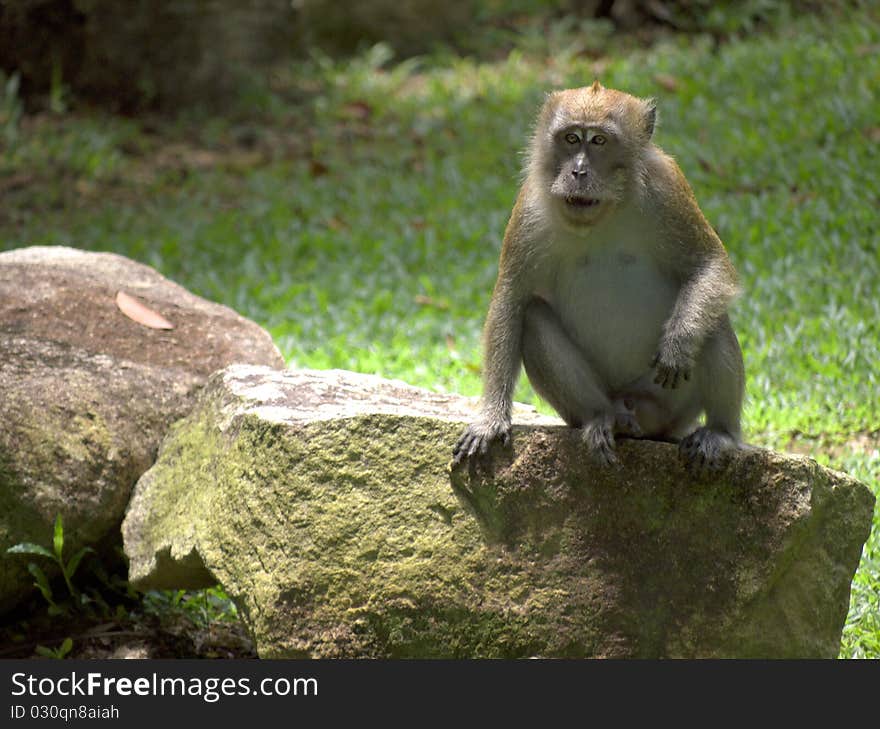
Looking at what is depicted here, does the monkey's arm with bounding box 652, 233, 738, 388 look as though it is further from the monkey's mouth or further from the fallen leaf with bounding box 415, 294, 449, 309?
the fallen leaf with bounding box 415, 294, 449, 309

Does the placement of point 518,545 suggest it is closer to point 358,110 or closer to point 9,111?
point 358,110

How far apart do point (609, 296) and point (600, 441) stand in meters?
0.63

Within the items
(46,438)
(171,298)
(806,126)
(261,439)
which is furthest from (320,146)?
(261,439)

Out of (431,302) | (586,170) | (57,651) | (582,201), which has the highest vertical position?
(586,170)

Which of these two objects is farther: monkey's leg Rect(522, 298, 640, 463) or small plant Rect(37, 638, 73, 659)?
small plant Rect(37, 638, 73, 659)

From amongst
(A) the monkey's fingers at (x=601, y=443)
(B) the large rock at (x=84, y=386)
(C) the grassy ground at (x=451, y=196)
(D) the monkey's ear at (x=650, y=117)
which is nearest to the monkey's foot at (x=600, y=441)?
(A) the monkey's fingers at (x=601, y=443)

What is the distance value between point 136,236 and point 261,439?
5.67 metres

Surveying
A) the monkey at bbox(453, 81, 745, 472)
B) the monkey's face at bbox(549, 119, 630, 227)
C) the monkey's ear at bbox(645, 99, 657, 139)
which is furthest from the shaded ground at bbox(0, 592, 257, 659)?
the monkey's ear at bbox(645, 99, 657, 139)

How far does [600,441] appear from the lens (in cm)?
409

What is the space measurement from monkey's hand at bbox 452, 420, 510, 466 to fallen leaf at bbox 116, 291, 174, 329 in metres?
2.12

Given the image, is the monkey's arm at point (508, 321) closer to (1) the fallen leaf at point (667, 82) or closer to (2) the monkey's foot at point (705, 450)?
(2) the monkey's foot at point (705, 450)

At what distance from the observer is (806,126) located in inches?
390

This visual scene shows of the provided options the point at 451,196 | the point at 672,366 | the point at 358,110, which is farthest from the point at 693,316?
the point at 358,110

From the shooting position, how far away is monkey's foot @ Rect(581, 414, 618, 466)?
4.09 m
